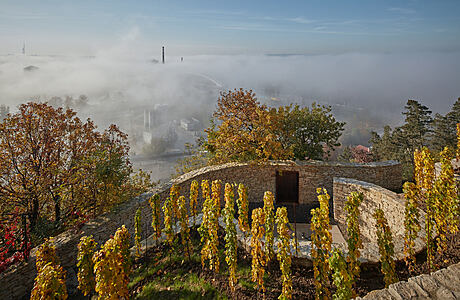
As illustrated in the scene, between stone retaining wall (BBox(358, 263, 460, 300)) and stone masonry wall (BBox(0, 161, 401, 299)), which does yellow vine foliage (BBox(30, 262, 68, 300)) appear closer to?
stone retaining wall (BBox(358, 263, 460, 300))

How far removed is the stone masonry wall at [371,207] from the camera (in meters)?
6.32

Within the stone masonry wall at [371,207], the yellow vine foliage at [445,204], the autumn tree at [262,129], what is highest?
the autumn tree at [262,129]

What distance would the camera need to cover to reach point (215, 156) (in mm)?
11414

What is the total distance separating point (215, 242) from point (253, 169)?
18.1ft

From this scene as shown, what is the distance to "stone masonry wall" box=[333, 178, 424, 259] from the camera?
6.32 m

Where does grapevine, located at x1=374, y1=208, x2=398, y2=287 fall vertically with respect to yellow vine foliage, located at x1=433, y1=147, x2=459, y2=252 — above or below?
below

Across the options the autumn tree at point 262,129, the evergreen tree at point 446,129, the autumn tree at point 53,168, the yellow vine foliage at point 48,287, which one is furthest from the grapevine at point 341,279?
the evergreen tree at point 446,129

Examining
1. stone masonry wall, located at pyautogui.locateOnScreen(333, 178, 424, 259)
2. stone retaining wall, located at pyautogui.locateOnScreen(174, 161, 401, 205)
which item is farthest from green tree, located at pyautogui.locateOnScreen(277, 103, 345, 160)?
stone masonry wall, located at pyautogui.locateOnScreen(333, 178, 424, 259)

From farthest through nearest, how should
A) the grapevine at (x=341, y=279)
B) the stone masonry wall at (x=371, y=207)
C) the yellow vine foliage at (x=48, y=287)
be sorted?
the stone masonry wall at (x=371, y=207) → the grapevine at (x=341, y=279) → the yellow vine foliage at (x=48, y=287)

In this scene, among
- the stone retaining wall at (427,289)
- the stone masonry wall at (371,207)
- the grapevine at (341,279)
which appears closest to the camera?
the stone retaining wall at (427,289)

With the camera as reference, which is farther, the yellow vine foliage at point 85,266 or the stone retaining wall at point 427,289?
the yellow vine foliage at point 85,266

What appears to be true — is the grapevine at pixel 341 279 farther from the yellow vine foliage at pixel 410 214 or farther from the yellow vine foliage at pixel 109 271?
the yellow vine foliage at pixel 109 271

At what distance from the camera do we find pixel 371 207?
24.2 ft

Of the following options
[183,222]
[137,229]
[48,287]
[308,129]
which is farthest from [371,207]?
[48,287]
